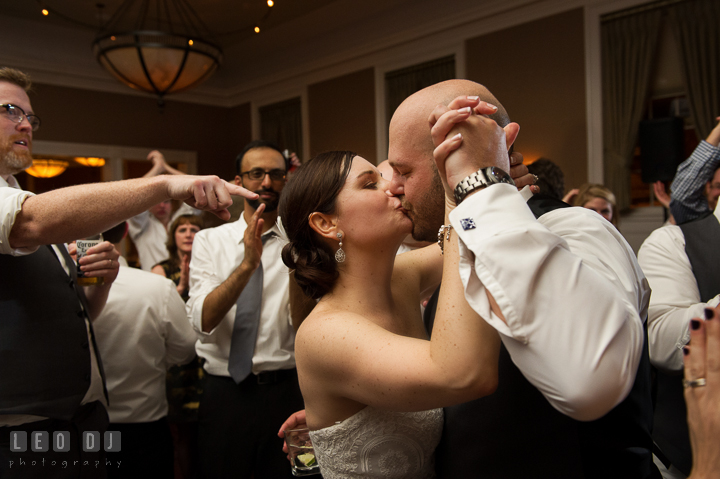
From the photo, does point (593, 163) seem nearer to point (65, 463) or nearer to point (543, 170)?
point (543, 170)

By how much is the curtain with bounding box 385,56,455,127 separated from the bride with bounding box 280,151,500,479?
4.76m

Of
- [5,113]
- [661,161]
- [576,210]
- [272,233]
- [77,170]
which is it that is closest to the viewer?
[576,210]

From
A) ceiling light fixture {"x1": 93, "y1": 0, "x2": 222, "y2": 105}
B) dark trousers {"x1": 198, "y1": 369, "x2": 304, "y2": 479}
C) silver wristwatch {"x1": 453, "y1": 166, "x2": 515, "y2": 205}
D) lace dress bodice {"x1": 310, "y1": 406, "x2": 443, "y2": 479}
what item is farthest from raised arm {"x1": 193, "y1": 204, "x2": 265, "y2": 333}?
ceiling light fixture {"x1": 93, "y1": 0, "x2": 222, "y2": 105}

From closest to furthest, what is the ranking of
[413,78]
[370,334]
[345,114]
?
[370,334], [413,78], [345,114]

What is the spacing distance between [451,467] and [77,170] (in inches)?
500

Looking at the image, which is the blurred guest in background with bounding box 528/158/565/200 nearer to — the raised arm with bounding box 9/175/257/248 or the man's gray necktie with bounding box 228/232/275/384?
the man's gray necktie with bounding box 228/232/275/384

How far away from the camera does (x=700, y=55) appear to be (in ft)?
15.4

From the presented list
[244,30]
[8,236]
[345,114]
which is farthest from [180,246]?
[244,30]

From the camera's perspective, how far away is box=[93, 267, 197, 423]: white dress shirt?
2.37m

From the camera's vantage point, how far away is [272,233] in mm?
2678

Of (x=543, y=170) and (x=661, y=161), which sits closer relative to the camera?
(x=543, y=170)

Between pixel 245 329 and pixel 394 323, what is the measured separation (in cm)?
111

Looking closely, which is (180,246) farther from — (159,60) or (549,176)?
(549,176)

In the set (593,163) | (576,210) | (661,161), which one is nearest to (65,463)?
(576,210)
